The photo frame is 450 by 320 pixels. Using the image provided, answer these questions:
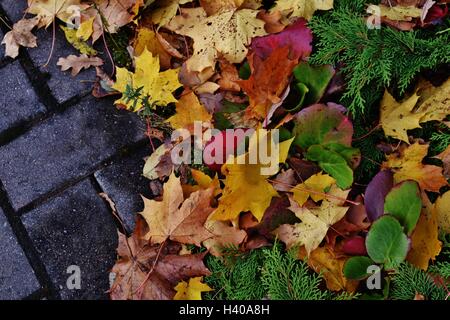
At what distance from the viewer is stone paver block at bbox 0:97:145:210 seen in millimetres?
1928

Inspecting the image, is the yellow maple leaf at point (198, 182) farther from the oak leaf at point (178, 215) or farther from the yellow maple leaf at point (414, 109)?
the yellow maple leaf at point (414, 109)

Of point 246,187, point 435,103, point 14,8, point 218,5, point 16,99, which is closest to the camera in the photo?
point 246,187

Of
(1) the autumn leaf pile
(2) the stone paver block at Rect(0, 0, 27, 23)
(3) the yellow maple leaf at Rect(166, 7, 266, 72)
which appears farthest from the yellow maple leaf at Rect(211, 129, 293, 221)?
(2) the stone paver block at Rect(0, 0, 27, 23)

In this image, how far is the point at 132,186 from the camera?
6.23 feet

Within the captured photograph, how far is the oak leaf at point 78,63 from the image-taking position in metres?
2.05

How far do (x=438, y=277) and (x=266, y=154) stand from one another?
0.60 meters

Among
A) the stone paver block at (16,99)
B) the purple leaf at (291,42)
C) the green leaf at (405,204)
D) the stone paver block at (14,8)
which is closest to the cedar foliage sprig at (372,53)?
the purple leaf at (291,42)

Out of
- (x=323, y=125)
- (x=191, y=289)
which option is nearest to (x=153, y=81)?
(x=323, y=125)

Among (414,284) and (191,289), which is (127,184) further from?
(414,284)

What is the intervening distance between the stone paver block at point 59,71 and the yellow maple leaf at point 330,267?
102cm

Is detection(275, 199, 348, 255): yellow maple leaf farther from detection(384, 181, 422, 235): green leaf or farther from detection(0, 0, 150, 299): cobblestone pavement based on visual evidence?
detection(0, 0, 150, 299): cobblestone pavement

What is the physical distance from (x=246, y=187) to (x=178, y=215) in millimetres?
246

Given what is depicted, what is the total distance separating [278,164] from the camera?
1.65 m
